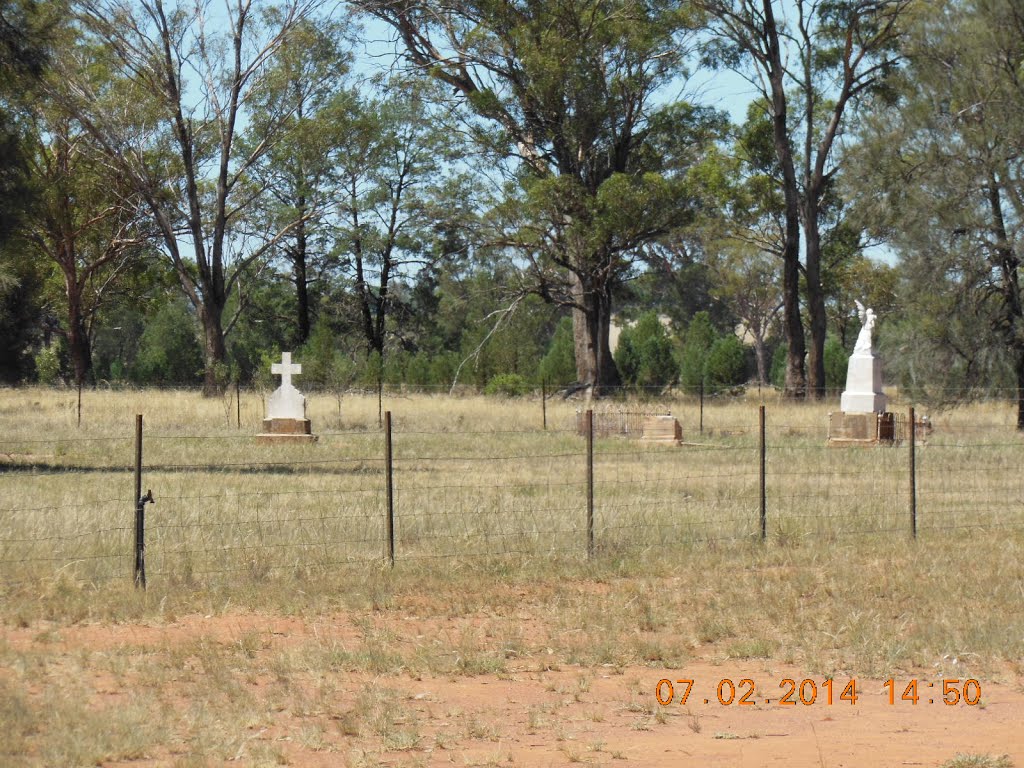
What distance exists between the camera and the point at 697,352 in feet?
182

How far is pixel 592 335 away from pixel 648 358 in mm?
10645

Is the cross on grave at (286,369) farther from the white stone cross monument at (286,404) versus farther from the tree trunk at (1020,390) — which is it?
the tree trunk at (1020,390)

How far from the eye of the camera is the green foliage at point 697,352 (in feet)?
177

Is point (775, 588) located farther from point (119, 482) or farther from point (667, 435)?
point (667, 435)

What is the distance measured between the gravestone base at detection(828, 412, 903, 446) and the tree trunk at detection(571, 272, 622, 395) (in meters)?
16.0

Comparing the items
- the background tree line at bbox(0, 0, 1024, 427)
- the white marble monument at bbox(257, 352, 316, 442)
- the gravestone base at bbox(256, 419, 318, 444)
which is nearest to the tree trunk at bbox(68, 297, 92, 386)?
the background tree line at bbox(0, 0, 1024, 427)

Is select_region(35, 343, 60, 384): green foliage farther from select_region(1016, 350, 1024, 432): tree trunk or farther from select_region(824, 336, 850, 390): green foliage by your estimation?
select_region(1016, 350, 1024, 432): tree trunk

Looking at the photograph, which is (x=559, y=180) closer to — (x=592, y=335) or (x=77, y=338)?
(x=592, y=335)

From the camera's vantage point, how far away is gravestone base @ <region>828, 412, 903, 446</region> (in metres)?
26.6

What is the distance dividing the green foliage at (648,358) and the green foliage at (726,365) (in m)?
1.64

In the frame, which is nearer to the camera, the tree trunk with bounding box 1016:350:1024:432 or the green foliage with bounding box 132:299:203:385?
the tree trunk with bounding box 1016:350:1024:432

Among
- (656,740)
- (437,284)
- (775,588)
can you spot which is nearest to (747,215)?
(437,284)

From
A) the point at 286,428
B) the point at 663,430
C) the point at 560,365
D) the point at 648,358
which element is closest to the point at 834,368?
the point at 648,358

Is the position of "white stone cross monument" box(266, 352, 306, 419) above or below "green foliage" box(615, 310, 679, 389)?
below
